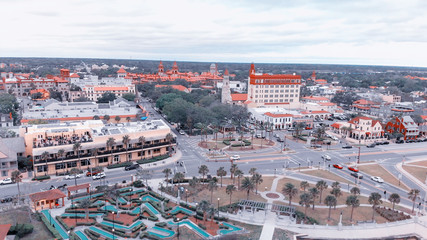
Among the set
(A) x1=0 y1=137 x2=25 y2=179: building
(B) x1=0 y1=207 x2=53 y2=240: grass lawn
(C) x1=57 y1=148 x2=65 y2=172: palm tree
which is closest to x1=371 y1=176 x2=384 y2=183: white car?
(B) x1=0 y1=207 x2=53 y2=240: grass lawn

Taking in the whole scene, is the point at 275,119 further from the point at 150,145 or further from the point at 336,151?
the point at 150,145

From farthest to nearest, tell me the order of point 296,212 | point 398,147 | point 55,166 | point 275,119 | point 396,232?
point 275,119, point 398,147, point 55,166, point 296,212, point 396,232

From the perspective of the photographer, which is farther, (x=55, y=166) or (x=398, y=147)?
(x=398, y=147)

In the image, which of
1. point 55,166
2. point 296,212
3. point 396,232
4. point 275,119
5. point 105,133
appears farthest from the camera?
point 275,119

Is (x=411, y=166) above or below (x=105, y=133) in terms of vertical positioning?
below

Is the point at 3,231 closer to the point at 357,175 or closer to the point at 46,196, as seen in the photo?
the point at 46,196

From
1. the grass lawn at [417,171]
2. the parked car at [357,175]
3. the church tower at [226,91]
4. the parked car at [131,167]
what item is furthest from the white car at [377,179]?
the church tower at [226,91]

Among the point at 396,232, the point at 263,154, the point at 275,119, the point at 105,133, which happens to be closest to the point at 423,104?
the point at 275,119
